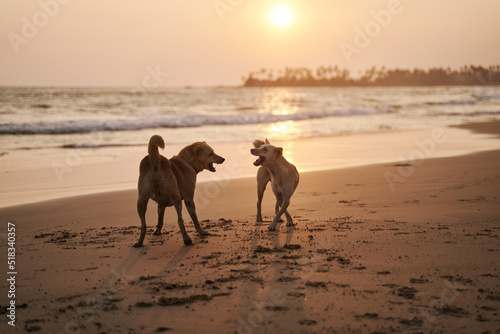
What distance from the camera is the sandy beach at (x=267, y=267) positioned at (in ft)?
14.3

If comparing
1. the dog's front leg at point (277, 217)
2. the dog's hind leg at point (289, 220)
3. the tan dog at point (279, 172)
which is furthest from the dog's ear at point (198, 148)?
the dog's hind leg at point (289, 220)

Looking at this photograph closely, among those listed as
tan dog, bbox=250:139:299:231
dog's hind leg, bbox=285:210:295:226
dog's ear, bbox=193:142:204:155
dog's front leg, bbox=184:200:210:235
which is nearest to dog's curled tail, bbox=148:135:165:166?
dog's front leg, bbox=184:200:210:235

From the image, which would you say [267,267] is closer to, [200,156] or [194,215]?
[194,215]

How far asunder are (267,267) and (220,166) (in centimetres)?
827

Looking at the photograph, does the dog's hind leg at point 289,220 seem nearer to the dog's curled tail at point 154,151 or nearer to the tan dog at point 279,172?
the tan dog at point 279,172

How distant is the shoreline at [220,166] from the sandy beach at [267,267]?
1465 mm

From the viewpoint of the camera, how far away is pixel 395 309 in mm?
4477

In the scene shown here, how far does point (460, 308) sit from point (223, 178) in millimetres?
8277

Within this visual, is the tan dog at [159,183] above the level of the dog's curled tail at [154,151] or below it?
below

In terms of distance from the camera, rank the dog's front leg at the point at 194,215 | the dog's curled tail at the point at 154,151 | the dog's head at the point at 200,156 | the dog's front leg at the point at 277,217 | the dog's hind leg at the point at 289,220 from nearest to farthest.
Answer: the dog's curled tail at the point at 154,151
the dog's front leg at the point at 194,215
the dog's front leg at the point at 277,217
the dog's head at the point at 200,156
the dog's hind leg at the point at 289,220

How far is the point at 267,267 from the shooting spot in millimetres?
5715

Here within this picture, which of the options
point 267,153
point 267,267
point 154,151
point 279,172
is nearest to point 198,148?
point 267,153

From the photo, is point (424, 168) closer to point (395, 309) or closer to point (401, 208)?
point (401, 208)

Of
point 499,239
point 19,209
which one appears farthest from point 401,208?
point 19,209
